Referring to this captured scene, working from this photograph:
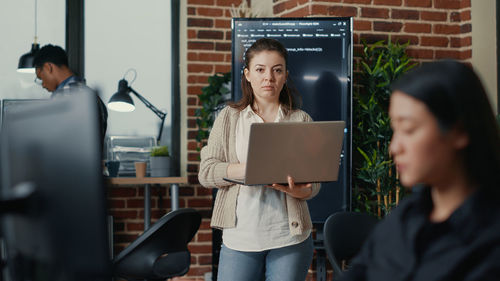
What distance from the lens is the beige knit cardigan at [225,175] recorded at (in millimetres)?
1932

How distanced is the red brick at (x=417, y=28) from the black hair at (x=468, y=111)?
292cm

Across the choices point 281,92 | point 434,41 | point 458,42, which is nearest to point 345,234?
point 281,92

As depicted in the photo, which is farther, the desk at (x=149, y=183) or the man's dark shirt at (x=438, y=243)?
the desk at (x=149, y=183)

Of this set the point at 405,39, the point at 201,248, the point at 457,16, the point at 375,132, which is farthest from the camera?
the point at 201,248

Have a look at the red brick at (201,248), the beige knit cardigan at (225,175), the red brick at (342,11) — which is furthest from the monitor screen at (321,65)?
the beige knit cardigan at (225,175)

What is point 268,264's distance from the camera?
1941 millimetres

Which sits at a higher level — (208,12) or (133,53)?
(208,12)

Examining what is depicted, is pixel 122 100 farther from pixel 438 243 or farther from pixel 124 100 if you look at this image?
pixel 438 243

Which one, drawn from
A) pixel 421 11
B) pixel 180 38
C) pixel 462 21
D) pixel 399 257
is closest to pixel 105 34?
pixel 180 38

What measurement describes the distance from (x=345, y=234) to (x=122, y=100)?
255 centimetres

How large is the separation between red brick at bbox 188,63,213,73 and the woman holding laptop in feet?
7.84

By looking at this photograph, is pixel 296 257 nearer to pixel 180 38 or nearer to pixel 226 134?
pixel 226 134

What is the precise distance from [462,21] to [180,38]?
2092 mm

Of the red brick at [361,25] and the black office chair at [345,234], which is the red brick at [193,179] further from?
the black office chair at [345,234]
